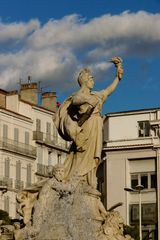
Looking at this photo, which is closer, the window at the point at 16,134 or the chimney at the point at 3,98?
the window at the point at 16,134

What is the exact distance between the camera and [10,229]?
765 inches

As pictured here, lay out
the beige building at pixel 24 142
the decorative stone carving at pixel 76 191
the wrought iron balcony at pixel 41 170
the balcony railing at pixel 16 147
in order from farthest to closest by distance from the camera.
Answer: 1. the wrought iron balcony at pixel 41 170
2. the balcony railing at pixel 16 147
3. the beige building at pixel 24 142
4. the decorative stone carving at pixel 76 191

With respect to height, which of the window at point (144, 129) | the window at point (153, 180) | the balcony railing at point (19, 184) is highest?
the window at point (144, 129)

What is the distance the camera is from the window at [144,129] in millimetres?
73688

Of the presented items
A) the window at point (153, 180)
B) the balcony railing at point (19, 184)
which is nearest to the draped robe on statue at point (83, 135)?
the window at point (153, 180)

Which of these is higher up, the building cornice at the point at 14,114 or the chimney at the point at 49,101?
the chimney at the point at 49,101

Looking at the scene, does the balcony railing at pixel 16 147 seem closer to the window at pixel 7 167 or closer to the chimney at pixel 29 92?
the window at pixel 7 167

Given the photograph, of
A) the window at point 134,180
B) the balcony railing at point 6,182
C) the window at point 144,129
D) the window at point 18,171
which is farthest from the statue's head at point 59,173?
the window at point 18,171

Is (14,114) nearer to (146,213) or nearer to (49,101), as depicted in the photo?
(49,101)

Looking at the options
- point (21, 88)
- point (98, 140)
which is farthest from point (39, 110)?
point (98, 140)

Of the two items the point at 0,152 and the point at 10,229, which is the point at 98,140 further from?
the point at 0,152

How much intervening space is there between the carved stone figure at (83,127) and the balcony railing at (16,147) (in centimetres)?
6400

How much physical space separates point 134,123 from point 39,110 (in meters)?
17.7

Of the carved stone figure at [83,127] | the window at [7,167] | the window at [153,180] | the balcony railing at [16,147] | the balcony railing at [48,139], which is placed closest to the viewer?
the carved stone figure at [83,127]
